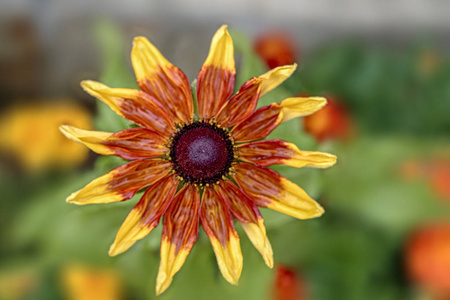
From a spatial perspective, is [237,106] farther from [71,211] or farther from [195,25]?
[195,25]

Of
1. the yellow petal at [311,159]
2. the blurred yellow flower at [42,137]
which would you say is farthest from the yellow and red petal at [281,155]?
the blurred yellow flower at [42,137]

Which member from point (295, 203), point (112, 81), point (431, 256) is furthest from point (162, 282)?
point (431, 256)

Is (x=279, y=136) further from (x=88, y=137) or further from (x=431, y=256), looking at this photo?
(x=431, y=256)

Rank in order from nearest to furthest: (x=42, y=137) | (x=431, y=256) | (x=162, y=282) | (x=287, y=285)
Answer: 1. (x=162, y=282)
2. (x=287, y=285)
3. (x=431, y=256)
4. (x=42, y=137)

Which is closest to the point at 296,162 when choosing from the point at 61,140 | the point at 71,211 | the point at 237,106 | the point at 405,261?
the point at 237,106

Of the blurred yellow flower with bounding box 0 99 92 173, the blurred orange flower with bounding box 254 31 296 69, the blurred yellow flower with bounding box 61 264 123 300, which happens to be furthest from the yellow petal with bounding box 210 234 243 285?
the blurred yellow flower with bounding box 0 99 92 173

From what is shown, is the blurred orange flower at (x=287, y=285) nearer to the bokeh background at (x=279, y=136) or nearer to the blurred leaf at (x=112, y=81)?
the bokeh background at (x=279, y=136)

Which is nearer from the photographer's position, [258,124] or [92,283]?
[258,124]
